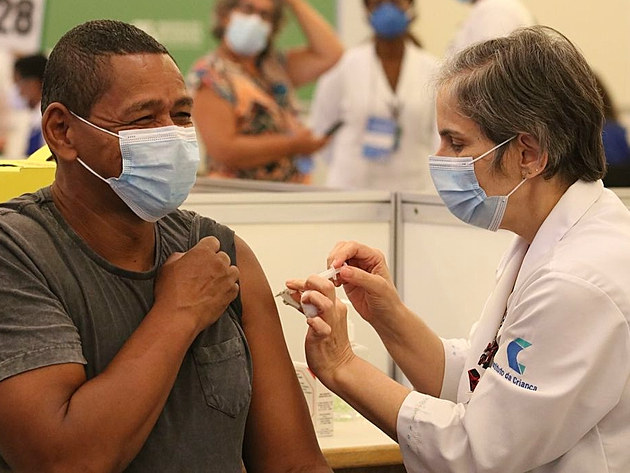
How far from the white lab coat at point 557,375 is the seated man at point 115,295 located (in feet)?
1.09

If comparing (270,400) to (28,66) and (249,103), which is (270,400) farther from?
(28,66)

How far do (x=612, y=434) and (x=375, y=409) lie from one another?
366 millimetres

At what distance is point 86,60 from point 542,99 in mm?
684

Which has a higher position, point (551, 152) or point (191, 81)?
A: point (551, 152)

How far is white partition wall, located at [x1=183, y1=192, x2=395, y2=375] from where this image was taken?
7.92 feet

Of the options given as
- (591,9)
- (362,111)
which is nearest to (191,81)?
(362,111)

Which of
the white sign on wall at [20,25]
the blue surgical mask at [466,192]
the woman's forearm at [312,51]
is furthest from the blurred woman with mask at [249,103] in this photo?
the blue surgical mask at [466,192]

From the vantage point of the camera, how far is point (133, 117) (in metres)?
1.52

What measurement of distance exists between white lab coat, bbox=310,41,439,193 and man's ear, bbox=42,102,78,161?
3289mm

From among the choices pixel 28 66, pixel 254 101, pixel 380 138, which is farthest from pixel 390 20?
pixel 28 66

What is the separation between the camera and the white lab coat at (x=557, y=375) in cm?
153

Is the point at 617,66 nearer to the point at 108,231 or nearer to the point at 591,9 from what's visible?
the point at 591,9

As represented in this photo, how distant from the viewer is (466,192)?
1.75 metres

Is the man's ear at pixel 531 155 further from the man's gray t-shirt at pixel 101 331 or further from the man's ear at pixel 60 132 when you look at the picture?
the man's ear at pixel 60 132
